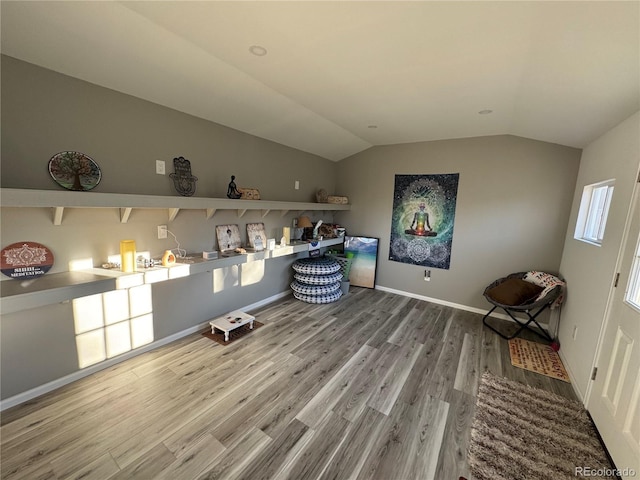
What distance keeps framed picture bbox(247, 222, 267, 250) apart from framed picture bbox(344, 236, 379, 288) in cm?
177

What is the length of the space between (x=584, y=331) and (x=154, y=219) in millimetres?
4010

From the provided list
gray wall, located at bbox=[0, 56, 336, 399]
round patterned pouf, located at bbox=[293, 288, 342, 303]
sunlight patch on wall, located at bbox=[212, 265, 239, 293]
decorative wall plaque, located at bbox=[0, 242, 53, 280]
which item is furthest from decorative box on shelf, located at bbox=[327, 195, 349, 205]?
decorative wall plaque, located at bbox=[0, 242, 53, 280]

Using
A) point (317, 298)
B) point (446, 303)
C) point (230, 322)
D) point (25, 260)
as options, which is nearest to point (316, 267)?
point (317, 298)

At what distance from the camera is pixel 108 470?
4.71 ft

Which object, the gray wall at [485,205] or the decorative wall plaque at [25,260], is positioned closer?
the decorative wall plaque at [25,260]

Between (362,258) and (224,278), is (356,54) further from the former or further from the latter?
(362,258)

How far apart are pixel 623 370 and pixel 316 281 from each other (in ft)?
9.84

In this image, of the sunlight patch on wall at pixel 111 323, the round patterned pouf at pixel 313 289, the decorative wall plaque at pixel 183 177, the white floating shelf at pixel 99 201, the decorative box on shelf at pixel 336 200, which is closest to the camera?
the white floating shelf at pixel 99 201

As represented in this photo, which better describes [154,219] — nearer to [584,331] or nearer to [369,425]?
[369,425]

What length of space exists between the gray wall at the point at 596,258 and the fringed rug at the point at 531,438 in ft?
1.26

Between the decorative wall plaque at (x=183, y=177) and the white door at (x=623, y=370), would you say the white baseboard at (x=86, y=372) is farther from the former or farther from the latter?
the white door at (x=623, y=370)

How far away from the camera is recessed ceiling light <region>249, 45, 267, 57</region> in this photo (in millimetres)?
1718

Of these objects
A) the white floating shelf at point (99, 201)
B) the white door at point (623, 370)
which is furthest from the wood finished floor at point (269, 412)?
the white floating shelf at point (99, 201)

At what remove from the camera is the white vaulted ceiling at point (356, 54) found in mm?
1309
